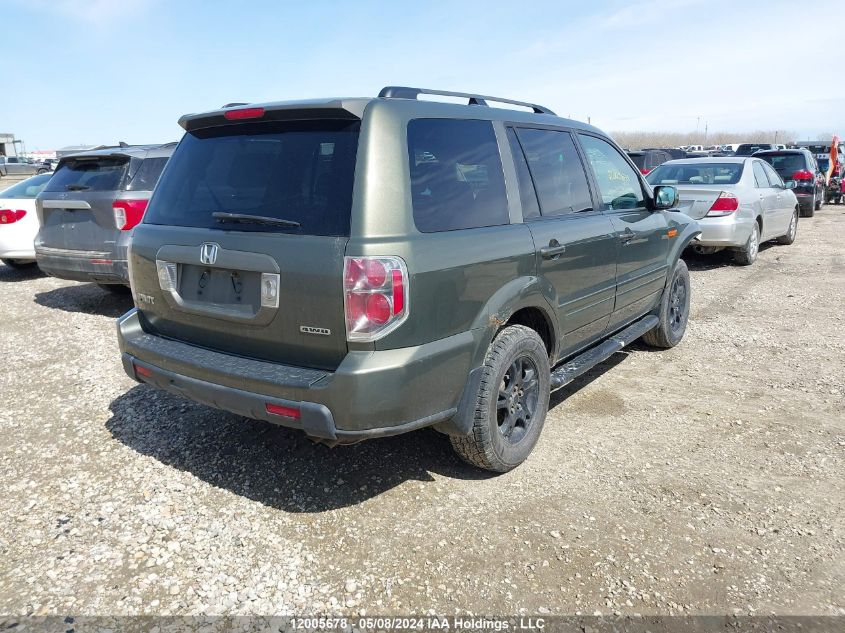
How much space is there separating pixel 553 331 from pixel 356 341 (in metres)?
1.55

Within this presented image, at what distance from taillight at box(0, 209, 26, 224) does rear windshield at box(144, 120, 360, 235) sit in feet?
21.3

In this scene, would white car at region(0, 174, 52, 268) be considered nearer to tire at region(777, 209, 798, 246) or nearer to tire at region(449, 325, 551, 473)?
tire at region(449, 325, 551, 473)

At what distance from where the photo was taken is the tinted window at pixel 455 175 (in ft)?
9.77

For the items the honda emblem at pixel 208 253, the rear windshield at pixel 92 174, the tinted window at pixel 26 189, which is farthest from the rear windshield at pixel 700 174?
the tinted window at pixel 26 189

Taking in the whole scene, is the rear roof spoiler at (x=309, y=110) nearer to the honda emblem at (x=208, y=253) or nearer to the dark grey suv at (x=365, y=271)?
the dark grey suv at (x=365, y=271)

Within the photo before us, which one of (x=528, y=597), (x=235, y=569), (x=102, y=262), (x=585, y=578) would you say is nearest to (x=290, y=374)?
(x=235, y=569)

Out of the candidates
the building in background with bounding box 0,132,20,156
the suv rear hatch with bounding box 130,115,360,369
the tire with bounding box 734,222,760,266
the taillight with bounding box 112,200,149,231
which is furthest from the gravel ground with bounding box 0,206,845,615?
the building in background with bounding box 0,132,20,156

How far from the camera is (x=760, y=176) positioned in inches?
403

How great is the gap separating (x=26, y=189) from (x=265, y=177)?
7.87m

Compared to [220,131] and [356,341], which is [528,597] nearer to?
[356,341]

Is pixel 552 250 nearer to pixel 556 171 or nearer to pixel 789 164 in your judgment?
pixel 556 171

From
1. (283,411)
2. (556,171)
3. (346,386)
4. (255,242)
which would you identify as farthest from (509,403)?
(255,242)

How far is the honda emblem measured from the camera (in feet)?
9.95

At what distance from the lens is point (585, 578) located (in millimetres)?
2730
